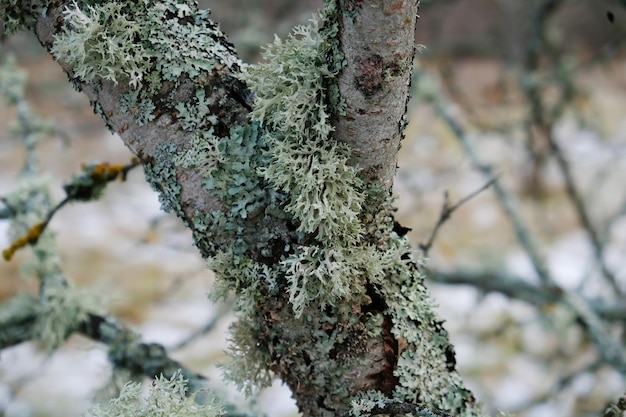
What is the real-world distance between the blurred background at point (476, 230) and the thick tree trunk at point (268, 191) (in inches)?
10.0

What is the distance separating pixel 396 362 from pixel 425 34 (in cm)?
417

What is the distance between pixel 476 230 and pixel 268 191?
259 cm

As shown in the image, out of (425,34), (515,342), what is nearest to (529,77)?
(515,342)

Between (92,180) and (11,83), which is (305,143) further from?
(11,83)

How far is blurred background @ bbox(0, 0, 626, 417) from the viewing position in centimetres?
146

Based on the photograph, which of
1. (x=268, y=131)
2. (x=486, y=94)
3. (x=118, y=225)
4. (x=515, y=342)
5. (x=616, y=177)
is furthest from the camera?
(x=486, y=94)

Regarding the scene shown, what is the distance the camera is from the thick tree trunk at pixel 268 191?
1.43ft

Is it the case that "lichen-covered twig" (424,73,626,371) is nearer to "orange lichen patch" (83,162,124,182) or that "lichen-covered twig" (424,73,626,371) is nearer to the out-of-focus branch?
the out-of-focus branch

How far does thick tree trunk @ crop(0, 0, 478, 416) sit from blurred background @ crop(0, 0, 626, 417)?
0.83 feet

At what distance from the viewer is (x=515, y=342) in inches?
76.5

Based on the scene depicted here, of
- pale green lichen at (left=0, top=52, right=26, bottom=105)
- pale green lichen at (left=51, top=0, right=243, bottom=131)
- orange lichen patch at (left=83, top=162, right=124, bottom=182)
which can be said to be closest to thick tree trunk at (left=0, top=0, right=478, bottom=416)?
pale green lichen at (left=51, top=0, right=243, bottom=131)

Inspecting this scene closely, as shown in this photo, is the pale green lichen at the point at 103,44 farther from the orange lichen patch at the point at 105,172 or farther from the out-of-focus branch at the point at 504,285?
the out-of-focus branch at the point at 504,285

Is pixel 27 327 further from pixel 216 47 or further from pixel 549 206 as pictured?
pixel 549 206

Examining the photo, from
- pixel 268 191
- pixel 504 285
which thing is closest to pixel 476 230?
pixel 504 285
